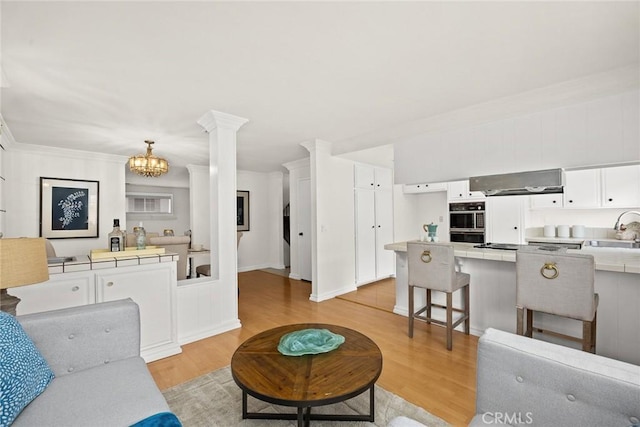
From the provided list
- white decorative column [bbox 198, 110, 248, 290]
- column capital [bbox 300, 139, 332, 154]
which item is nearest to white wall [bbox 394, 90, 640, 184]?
column capital [bbox 300, 139, 332, 154]

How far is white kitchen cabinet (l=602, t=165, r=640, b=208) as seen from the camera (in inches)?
146

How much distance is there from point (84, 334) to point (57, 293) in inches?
33.8

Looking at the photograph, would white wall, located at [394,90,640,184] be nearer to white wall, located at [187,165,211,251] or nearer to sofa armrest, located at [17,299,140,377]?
sofa armrest, located at [17,299,140,377]

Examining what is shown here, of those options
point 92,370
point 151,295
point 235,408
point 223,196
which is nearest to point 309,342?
point 235,408

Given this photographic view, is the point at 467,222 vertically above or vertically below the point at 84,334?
above

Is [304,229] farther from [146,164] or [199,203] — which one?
[146,164]

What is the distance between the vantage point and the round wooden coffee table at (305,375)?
128 cm

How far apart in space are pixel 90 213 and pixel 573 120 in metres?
6.39

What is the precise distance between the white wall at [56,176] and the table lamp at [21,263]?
3.73 metres

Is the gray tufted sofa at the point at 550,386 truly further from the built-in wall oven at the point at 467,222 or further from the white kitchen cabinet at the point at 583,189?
the built-in wall oven at the point at 467,222

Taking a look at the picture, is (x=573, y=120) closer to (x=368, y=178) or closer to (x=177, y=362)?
(x=368, y=178)

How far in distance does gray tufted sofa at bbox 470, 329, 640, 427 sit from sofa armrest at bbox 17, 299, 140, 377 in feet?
5.86

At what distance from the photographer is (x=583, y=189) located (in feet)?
13.3

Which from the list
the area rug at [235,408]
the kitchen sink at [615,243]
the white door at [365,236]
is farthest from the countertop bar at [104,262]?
the kitchen sink at [615,243]
